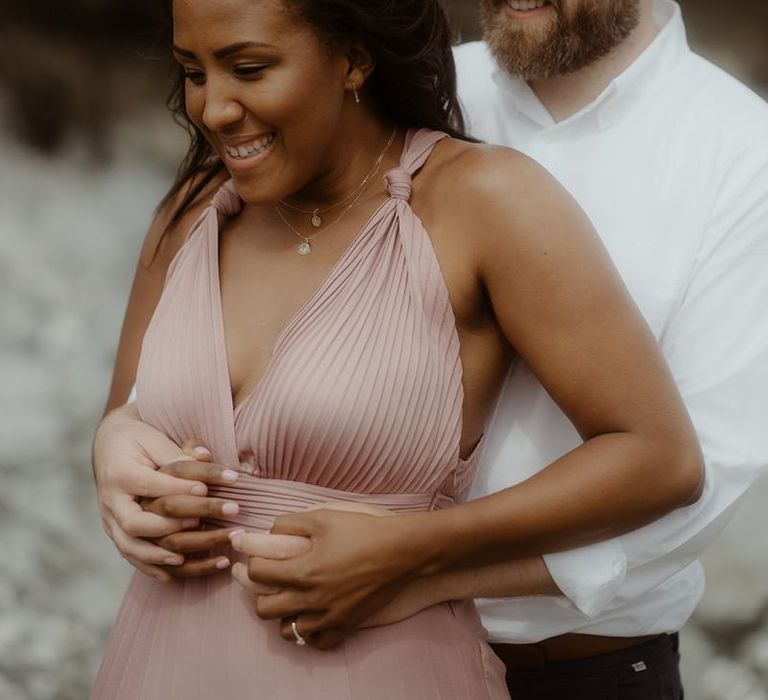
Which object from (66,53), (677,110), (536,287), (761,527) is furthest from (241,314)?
(761,527)

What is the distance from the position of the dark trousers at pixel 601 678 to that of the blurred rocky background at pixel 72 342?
5.04ft

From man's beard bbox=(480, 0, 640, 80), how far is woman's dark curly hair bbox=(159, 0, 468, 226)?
0.14 meters

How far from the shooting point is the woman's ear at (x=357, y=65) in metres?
1.86

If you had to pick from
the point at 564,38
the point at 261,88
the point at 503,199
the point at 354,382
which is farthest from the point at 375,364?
the point at 564,38

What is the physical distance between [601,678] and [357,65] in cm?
102

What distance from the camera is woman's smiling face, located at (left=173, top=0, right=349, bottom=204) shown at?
1.74 m

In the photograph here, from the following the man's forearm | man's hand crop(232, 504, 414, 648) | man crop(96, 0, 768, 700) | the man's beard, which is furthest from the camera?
the man's beard

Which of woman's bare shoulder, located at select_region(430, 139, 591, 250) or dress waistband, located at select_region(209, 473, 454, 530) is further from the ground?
woman's bare shoulder, located at select_region(430, 139, 591, 250)

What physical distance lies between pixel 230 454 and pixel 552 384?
1.41 feet

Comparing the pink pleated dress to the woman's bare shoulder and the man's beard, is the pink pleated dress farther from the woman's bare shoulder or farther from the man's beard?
the man's beard

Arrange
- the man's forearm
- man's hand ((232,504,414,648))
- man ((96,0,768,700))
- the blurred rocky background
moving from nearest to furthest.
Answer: man's hand ((232,504,414,648)) → the man's forearm → man ((96,0,768,700)) → the blurred rocky background

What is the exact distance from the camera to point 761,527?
3.66 metres

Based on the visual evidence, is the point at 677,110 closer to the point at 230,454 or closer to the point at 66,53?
the point at 230,454

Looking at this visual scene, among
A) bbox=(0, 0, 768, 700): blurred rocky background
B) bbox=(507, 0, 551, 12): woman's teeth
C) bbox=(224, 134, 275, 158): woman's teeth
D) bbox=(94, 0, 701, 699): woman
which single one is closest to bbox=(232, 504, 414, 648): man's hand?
bbox=(94, 0, 701, 699): woman
